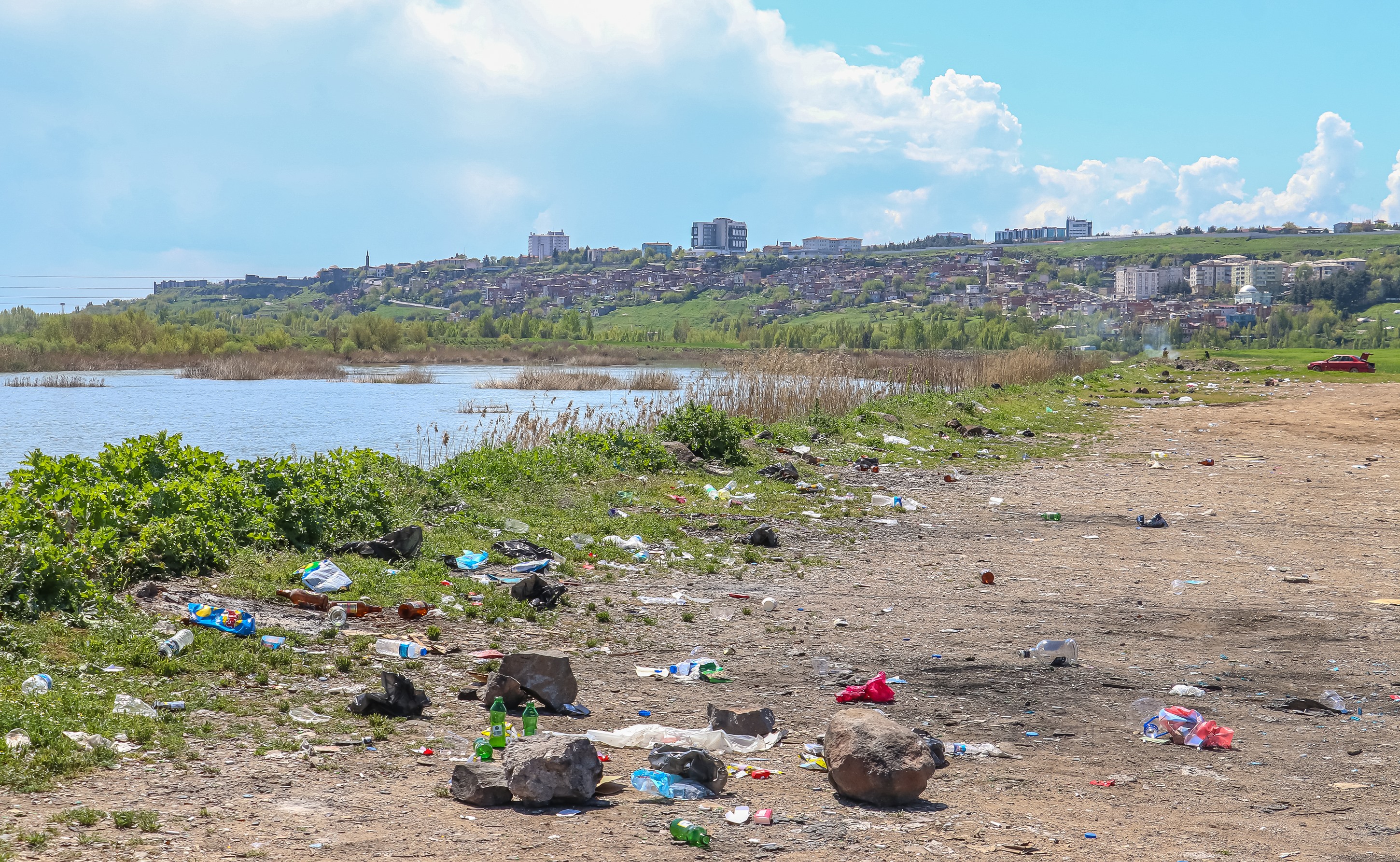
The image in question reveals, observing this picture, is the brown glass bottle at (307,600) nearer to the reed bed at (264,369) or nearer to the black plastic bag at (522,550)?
the black plastic bag at (522,550)

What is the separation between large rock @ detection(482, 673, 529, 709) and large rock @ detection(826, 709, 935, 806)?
5.24 ft

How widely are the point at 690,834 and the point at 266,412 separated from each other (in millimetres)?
24879

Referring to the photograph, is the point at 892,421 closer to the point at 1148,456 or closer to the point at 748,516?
the point at 1148,456

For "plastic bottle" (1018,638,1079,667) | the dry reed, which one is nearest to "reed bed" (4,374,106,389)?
the dry reed

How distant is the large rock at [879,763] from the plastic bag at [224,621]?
10.6 ft

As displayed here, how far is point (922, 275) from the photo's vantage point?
533 feet

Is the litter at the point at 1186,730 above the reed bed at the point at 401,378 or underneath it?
underneath

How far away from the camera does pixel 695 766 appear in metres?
3.78

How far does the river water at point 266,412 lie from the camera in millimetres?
17688

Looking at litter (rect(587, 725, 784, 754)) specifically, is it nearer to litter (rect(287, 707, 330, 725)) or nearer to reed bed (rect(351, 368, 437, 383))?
litter (rect(287, 707, 330, 725))

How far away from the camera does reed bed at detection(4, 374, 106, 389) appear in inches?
1428

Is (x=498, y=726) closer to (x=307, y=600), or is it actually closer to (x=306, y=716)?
(x=306, y=716)

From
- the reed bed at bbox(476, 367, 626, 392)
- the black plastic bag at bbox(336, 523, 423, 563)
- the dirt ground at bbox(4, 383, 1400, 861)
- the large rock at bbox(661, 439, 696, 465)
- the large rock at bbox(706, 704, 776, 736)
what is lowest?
the dirt ground at bbox(4, 383, 1400, 861)

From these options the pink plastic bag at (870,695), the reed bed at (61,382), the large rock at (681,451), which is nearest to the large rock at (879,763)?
the pink plastic bag at (870,695)
